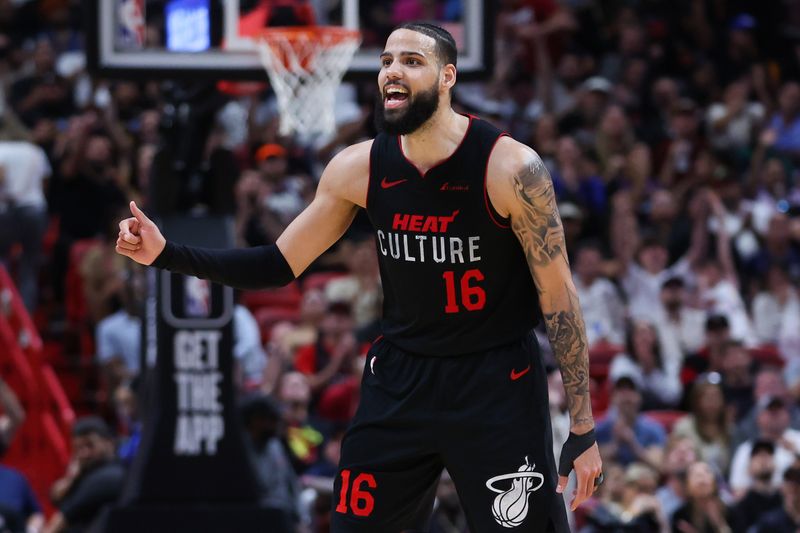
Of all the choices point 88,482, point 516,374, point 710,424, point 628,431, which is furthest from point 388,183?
point 710,424

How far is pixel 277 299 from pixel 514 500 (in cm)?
857

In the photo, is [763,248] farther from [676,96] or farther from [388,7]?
[388,7]

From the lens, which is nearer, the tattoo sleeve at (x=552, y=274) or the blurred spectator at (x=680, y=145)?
the tattoo sleeve at (x=552, y=274)

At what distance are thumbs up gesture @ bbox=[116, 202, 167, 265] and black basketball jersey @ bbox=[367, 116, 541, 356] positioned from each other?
0.71 m

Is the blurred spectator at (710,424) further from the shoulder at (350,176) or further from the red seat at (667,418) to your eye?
the shoulder at (350,176)

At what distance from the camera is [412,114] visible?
15.6 ft

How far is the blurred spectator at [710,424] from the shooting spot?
11266mm

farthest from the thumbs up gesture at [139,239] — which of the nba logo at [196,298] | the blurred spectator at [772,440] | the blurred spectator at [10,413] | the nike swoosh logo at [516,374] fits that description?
the blurred spectator at [10,413]

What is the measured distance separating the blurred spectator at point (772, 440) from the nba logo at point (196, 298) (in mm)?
4062

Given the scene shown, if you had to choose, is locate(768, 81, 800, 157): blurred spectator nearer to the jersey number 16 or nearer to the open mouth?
the jersey number 16

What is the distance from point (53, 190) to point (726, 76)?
7545mm

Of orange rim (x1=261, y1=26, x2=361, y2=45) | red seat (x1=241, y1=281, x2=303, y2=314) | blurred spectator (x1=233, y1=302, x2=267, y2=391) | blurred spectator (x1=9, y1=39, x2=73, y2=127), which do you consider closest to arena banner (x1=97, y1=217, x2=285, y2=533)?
orange rim (x1=261, y1=26, x2=361, y2=45)

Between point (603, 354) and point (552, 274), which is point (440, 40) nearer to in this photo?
point (552, 274)

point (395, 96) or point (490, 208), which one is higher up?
point (395, 96)
